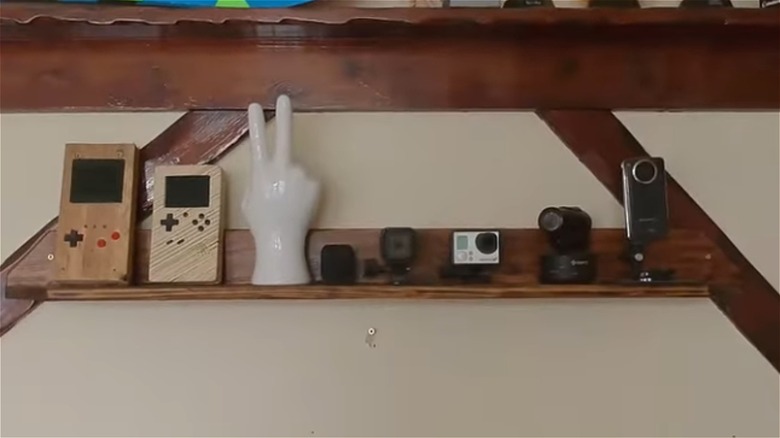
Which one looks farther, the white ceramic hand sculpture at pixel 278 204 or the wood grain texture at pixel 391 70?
the wood grain texture at pixel 391 70

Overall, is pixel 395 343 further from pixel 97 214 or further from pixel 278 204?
pixel 97 214

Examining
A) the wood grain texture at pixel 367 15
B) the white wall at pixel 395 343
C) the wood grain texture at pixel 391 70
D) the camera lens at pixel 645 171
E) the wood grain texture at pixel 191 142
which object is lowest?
the white wall at pixel 395 343

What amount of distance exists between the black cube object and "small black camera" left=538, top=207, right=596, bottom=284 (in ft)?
1.14

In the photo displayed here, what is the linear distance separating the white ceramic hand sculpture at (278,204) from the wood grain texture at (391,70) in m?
0.13

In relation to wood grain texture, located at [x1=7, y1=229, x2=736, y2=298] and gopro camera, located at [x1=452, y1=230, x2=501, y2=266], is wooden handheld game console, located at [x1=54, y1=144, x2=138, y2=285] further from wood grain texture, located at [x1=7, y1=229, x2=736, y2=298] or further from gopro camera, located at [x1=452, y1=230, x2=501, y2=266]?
gopro camera, located at [x1=452, y1=230, x2=501, y2=266]

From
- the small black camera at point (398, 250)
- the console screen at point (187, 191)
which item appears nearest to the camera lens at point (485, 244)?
the small black camera at point (398, 250)

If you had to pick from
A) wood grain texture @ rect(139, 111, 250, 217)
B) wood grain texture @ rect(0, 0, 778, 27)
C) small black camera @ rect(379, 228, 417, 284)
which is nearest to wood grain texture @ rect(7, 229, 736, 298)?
small black camera @ rect(379, 228, 417, 284)

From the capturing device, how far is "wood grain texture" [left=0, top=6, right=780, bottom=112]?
1629mm

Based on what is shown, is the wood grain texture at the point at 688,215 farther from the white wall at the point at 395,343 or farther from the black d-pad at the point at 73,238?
the black d-pad at the point at 73,238

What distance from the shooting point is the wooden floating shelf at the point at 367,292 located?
147 cm

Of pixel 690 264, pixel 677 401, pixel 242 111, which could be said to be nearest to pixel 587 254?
pixel 690 264

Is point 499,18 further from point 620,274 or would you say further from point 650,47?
point 620,274

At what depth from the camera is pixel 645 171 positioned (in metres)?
1.57

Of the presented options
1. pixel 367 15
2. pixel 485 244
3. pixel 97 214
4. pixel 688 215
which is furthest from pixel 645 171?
pixel 97 214
